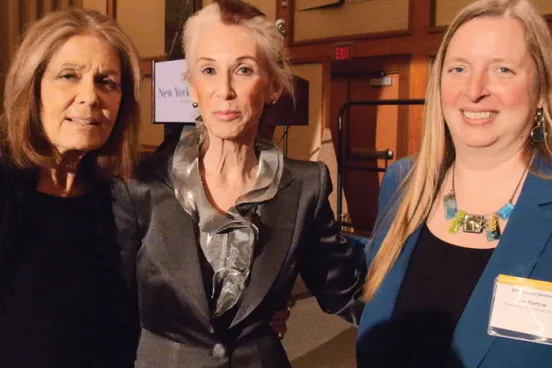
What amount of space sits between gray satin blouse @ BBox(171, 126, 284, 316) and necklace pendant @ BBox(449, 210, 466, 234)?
440 mm

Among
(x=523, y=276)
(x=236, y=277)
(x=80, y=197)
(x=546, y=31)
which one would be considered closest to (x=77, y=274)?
(x=80, y=197)

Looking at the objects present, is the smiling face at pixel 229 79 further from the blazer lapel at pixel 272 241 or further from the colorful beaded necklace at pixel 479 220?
the colorful beaded necklace at pixel 479 220

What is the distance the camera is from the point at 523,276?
115 centimetres

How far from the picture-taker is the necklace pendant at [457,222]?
1.33m

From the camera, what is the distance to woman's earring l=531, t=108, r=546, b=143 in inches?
49.3

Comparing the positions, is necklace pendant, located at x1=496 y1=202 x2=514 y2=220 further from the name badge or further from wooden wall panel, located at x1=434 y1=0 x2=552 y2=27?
wooden wall panel, located at x1=434 y1=0 x2=552 y2=27

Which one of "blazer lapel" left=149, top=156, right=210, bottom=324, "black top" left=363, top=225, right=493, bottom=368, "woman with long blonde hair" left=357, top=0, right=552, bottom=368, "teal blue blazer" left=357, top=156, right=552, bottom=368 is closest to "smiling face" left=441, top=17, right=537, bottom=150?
"woman with long blonde hair" left=357, top=0, right=552, bottom=368

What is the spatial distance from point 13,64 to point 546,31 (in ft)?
4.03

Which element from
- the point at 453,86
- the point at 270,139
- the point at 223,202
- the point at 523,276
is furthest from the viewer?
the point at 270,139

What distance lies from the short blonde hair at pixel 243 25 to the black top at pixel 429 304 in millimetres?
586

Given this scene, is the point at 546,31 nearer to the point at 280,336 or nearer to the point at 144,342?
the point at 280,336

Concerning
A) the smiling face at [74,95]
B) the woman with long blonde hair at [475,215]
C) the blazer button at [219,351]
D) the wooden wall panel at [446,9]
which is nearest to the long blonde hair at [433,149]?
the woman with long blonde hair at [475,215]

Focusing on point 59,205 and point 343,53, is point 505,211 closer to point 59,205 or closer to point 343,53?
point 59,205

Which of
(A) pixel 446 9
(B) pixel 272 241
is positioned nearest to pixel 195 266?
(B) pixel 272 241
